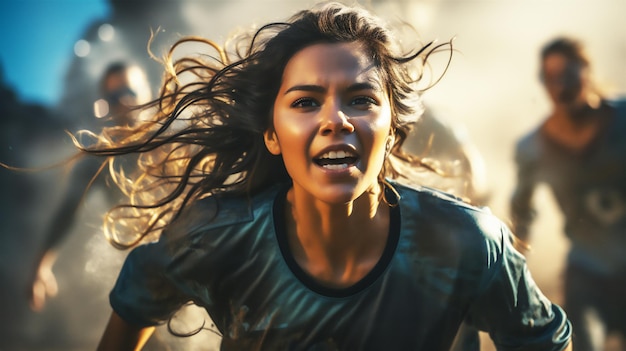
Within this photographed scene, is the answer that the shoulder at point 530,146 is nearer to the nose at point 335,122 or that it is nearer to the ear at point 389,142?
the ear at point 389,142

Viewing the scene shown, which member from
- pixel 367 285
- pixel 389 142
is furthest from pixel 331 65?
pixel 367 285

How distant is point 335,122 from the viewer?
2072 mm

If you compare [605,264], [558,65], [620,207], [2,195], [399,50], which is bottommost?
[2,195]

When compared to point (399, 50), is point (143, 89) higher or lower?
lower

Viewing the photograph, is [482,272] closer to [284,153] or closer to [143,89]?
[284,153]

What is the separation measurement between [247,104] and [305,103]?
295 mm

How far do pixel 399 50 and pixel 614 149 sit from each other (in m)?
2.70

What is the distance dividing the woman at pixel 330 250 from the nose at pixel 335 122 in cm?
5

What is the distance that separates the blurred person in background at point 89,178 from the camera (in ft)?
13.1

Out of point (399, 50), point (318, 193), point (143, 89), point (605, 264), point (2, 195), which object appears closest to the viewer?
point (318, 193)

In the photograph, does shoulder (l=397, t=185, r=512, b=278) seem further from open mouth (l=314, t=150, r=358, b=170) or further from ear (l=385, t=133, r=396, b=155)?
open mouth (l=314, t=150, r=358, b=170)

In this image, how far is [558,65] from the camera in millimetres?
4840

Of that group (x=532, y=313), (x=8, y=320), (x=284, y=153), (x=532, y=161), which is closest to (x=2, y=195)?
(x=8, y=320)

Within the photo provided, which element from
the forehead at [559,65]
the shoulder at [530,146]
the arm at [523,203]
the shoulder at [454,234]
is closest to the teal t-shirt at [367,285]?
the shoulder at [454,234]
